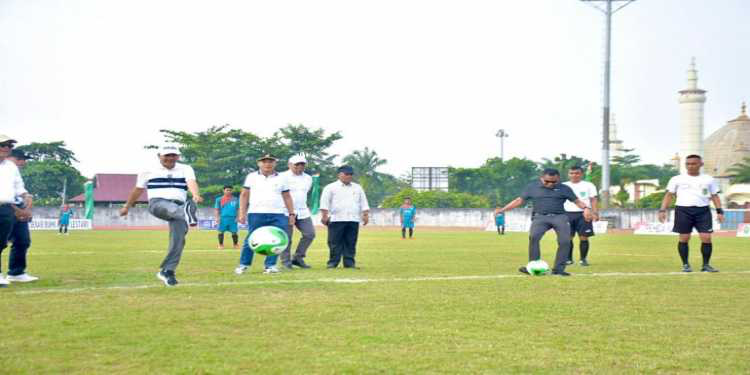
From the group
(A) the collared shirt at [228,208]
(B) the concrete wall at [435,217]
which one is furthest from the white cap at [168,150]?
(B) the concrete wall at [435,217]

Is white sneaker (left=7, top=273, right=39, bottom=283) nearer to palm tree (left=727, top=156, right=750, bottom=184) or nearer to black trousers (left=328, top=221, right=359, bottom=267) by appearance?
black trousers (left=328, top=221, right=359, bottom=267)

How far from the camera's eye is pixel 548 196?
45.5 ft

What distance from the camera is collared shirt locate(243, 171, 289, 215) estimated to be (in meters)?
14.2

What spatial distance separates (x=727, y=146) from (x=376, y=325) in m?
110

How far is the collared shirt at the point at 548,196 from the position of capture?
45.5 feet

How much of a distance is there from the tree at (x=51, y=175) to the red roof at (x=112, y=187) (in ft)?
4.76

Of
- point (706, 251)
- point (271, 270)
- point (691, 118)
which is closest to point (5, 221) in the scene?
point (271, 270)

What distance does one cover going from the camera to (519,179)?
9156 centimetres

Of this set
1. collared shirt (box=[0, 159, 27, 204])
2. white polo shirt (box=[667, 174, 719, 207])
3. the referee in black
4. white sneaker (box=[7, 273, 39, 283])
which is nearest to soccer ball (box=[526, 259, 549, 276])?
the referee in black

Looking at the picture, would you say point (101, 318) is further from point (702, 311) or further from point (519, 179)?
point (519, 179)

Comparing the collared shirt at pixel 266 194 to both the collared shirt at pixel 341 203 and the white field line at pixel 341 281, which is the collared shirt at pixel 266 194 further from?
the white field line at pixel 341 281

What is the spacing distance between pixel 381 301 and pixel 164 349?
343 centimetres

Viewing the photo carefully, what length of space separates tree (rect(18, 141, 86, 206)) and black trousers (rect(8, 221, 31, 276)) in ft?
232

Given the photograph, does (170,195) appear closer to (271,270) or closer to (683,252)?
(271,270)
